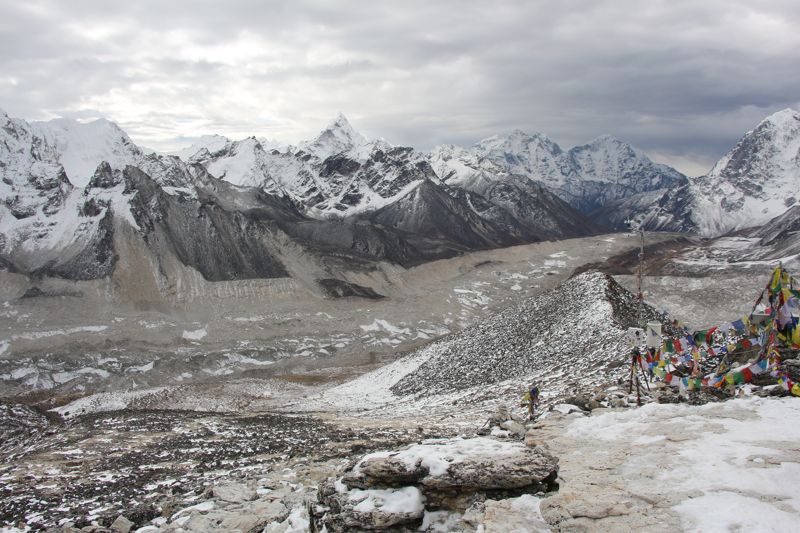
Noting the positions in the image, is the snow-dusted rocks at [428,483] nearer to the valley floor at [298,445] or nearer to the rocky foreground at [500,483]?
the rocky foreground at [500,483]

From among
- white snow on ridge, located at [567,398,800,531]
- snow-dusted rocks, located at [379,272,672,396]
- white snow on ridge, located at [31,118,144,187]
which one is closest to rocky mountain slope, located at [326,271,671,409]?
snow-dusted rocks, located at [379,272,672,396]

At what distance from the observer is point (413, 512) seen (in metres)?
10.3

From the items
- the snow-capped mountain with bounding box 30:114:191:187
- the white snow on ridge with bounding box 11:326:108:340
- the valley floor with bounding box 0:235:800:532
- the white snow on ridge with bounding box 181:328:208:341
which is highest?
the snow-capped mountain with bounding box 30:114:191:187

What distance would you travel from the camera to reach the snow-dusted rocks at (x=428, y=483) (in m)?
10.4

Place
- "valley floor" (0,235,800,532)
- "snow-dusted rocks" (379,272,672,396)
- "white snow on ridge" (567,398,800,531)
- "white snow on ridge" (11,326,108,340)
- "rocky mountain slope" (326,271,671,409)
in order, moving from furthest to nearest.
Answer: "white snow on ridge" (11,326,108,340) → "snow-dusted rocks" (379,272,672,396) → "rocky mountain slope" (326,271,671,409) → "valley floor" (0,235,800,532) → "white snow on ridge" (567,398,800,531)

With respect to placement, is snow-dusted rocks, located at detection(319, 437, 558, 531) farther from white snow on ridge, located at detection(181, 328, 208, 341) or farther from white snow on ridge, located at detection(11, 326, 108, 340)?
white snow on ridge, located at detection(11, 326, 108, 340)

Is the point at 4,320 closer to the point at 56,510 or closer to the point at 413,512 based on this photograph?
the point at 56,510

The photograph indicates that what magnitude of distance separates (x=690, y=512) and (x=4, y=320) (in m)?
98.6

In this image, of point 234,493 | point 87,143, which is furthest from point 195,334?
point 87,143

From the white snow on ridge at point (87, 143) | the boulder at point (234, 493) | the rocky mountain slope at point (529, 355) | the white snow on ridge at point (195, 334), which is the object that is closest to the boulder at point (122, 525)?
the boulder at point (234, 493)

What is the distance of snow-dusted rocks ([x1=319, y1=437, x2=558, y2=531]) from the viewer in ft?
34.0

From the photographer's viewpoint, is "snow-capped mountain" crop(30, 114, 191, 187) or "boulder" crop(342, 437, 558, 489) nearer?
→ "boulder" crop(342, 437, 558, 489)

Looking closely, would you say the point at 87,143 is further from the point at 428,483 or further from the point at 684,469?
the point at 684,469

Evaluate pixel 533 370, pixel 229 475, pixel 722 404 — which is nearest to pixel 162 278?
pixel 533 370
